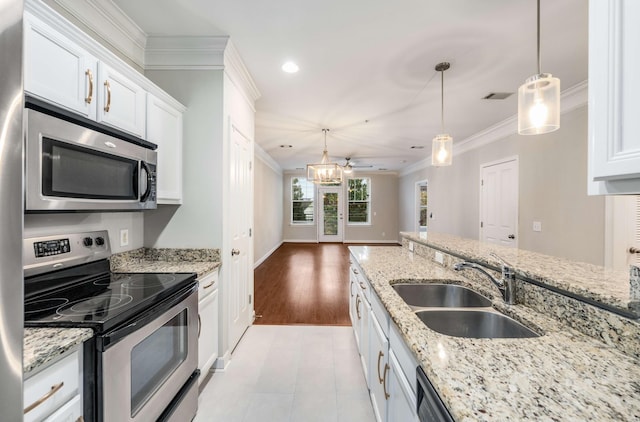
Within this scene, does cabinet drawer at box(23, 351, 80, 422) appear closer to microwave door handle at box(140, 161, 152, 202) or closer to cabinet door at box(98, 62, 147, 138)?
microwave door handle at box(140, 161, 152, 202)

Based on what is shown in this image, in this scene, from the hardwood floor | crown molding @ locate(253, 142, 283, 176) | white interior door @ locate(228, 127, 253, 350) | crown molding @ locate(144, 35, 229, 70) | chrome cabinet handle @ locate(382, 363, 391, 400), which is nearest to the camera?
chrome cabinet handle @ locate(382, 363, 391, 400)

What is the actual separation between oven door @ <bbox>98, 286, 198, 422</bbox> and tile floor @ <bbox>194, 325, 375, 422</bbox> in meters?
0.34

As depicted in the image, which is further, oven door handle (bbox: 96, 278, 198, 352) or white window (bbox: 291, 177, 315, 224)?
white window (bbox: 291, 177, 315, 224)

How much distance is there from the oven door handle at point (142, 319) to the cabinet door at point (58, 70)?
1.01 meters

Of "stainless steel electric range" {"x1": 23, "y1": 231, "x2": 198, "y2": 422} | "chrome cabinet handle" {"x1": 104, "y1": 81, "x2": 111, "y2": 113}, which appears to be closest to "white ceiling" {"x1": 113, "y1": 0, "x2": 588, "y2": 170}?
"chrome cabinet handle" {"x1": 104, "y1": 81, "x2": 111, "y2": 113}

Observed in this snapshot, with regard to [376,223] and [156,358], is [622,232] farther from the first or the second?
[376,223]

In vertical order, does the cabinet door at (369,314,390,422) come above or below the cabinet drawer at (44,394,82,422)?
below

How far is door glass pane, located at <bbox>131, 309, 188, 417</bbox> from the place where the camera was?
1197mm

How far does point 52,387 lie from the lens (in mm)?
849

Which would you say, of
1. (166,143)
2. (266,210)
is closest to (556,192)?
(166,143)

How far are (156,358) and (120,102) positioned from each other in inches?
56.8

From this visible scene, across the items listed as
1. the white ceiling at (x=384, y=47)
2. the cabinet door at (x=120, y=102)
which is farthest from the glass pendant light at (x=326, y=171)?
the cabinet door at (x=120, y=102)

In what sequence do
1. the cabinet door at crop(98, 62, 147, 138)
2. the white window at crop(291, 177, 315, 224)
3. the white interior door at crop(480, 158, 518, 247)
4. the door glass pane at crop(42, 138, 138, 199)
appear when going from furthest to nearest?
1. the white window at crop(291, 177, 315, 224)
2. the white interior door at crop(480, 158, 518, 247)
3. the cabinet door at crop(98, 62, 147, 138)
4. the door glass pane at crop(42, 138, 138, 199)

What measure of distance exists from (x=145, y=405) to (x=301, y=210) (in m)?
8.61
